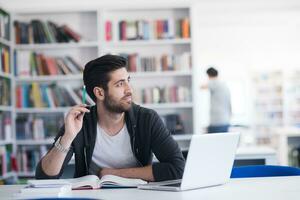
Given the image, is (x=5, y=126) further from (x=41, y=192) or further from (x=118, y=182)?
(x=41, y=192)

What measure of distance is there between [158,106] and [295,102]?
19.1 ft

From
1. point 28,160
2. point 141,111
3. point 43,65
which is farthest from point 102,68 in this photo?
point 28,160

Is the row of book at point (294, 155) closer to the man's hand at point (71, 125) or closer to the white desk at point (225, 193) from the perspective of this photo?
the white desk at point (225, 193)

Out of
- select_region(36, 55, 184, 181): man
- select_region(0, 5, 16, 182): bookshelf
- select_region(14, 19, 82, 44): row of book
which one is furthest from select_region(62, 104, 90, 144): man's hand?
select_region(14, 19, 82, 44): row of book

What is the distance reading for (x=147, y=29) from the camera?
18.4 ft

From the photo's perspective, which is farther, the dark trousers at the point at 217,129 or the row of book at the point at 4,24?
the dark trousers at the point at 217,129

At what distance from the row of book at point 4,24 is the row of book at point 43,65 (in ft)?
0.84

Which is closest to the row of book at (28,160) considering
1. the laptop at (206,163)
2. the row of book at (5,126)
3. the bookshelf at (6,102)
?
the bookshelf at (6,102)

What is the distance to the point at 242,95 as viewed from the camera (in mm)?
11250

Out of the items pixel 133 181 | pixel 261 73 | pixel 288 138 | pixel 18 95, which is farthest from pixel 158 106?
pixel 261 73

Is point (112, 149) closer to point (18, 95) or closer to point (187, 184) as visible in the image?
point (187, 184)

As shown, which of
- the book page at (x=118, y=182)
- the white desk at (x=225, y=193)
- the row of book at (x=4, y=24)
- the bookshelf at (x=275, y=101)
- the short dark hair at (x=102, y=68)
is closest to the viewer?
the white desk at (x=225, y=193)

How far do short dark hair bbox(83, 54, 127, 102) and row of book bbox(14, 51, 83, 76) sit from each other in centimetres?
320

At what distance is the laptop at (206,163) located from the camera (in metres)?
1.70
